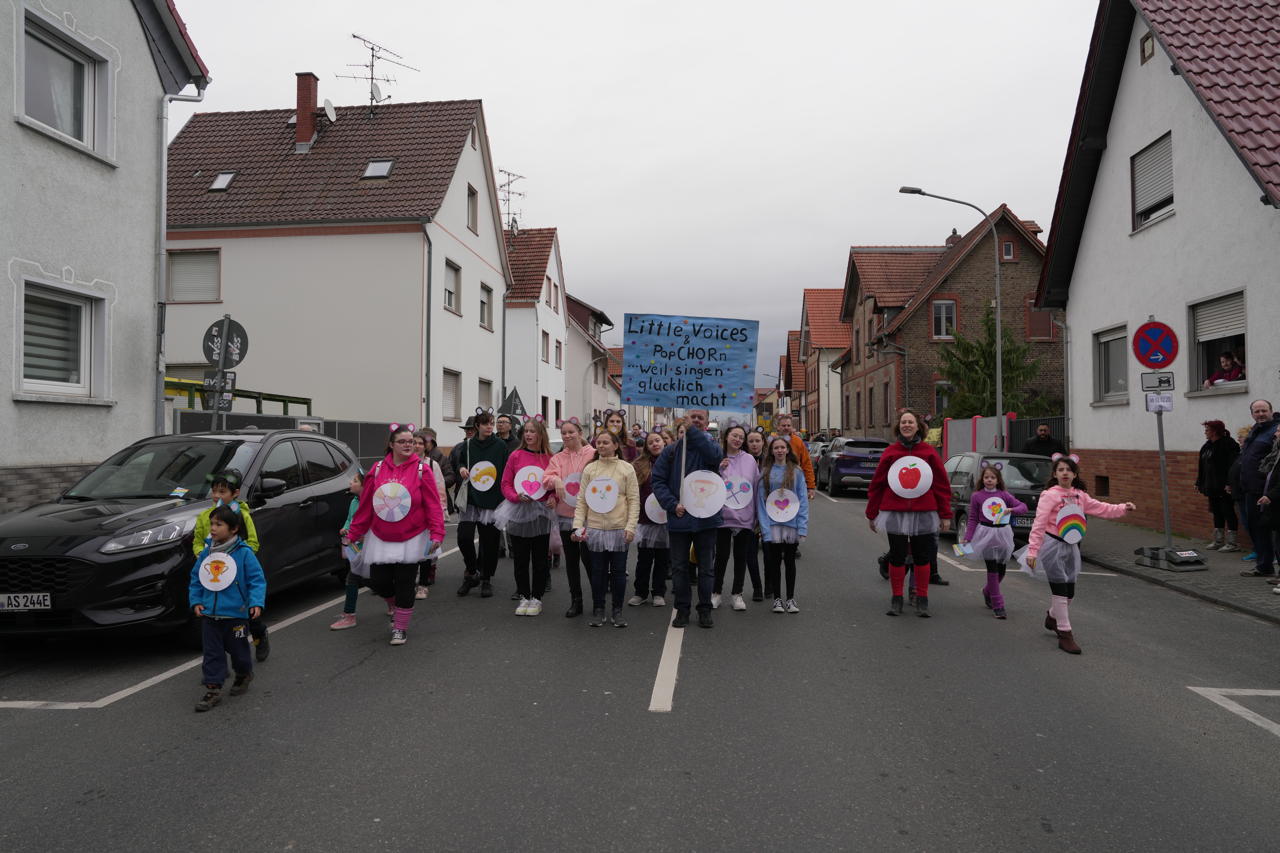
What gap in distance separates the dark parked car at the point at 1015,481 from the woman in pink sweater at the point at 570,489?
6.24 metres

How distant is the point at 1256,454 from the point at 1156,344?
162cm

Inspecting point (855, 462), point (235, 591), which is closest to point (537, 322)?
point (855, 462)

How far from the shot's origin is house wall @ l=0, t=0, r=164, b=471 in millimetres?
9805

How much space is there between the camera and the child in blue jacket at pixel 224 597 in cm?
496

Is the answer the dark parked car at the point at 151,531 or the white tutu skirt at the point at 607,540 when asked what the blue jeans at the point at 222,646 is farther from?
the white tutu skirt at the point at 607,540

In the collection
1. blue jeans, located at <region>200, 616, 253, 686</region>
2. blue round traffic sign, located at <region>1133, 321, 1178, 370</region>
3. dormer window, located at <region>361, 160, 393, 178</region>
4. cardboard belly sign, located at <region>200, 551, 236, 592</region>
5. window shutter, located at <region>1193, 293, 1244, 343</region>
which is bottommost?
blue jeans, located at <region>200, 616, 253, 686</region>

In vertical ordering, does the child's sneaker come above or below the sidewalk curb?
above

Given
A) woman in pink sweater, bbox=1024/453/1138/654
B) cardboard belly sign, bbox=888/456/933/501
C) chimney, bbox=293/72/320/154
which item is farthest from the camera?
chimney, bbox=293/72/320/154

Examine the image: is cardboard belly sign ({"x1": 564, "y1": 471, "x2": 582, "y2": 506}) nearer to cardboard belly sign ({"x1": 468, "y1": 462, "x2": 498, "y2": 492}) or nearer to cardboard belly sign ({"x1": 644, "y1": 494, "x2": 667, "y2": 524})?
cardboard belly sign ({"x1": 644, "y1": 494, "x2": 667, "y2": 524})

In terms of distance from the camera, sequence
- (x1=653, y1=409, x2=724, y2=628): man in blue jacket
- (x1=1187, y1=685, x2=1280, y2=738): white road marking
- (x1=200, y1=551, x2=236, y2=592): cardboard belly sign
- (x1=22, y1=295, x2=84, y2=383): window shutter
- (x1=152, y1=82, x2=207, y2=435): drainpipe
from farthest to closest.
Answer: (x1=152, y1=82, x2=207, y2=435): drainpipe
(x1=22, y1=295, x2=84, y2=383): window shutter
(x1=653, y1=409, x2=724, y2=628): man in blue jacket
(x1=200, y1=551, x2=236, y2=592): cardboard belly sign
(x1=1187, y1=685, x2=1280, y2=738): white road marking

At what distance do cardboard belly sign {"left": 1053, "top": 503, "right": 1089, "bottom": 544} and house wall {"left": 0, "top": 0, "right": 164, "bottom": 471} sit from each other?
1034 cm

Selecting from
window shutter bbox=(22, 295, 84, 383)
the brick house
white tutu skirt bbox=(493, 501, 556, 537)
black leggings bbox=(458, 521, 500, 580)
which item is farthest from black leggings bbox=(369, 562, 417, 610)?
the brick house

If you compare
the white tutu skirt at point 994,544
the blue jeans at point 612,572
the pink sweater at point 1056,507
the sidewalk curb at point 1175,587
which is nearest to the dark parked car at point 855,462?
the sidewalk curb at point 1175,587

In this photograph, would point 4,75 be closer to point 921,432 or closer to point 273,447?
point 273,447
